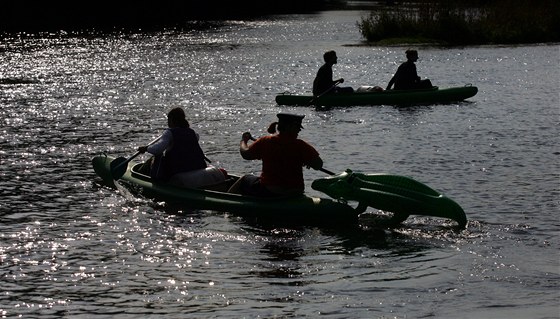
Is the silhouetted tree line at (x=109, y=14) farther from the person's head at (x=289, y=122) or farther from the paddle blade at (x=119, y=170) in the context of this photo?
the person's head at (x=289, y=122)

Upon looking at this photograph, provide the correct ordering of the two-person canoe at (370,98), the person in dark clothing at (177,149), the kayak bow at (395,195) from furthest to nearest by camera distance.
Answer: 1. the two-person canoe at (370,98)
2. the person in dark clothing at (177,149)
3. the kayak bow at (395,195)

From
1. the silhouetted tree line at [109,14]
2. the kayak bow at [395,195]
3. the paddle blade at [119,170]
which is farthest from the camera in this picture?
the silhouetted tree line at [109,14]

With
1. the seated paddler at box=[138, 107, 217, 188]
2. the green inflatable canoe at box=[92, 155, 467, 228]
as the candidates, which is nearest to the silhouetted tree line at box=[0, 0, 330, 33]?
the seated paddler at box=[138, 107, 217, 188]

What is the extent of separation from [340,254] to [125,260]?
262 cm

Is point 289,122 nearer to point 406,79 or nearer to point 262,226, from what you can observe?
point 262,226

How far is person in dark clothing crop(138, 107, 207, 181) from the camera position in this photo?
16016 mm

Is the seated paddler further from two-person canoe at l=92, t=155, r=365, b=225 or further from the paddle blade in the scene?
the paddle blade

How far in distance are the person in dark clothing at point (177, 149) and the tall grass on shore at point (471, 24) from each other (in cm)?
4132

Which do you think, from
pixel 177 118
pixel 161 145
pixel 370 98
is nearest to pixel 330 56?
pixel 370 98

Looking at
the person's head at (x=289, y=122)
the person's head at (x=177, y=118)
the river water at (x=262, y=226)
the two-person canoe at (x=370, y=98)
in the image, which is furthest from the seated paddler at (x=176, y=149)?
the two-person canoe at (x=370, y=98)

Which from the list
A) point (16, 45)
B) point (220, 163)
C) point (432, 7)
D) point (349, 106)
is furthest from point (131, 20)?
point (220, 163)

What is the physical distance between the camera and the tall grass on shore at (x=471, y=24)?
2249 inches

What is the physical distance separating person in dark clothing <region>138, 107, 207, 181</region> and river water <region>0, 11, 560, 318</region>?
624 millimetres

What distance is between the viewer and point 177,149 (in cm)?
1611
